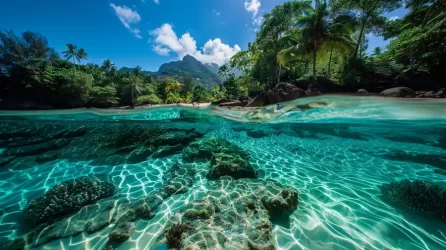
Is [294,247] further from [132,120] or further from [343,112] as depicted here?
[132,120]

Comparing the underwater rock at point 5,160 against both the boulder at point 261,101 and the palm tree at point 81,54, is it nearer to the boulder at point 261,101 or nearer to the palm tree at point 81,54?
the boulder at point 261,101

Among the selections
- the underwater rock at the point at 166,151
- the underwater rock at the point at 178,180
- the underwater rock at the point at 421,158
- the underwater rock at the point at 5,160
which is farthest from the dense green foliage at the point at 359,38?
the underwater rock at the point at 5,160

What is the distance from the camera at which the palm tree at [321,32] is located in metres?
15.9

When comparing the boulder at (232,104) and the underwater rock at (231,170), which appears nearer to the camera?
the underwater rock at (231,170)

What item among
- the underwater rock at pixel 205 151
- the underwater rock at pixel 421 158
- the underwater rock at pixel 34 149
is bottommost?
Result: the underwater rock at pixel 421 158

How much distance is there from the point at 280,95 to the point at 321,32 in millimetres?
8635

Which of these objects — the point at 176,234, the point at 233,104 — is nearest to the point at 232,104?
the point at 233,104

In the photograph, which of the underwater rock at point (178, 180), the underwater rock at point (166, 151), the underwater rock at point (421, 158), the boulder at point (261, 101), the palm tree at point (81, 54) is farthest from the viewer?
the palm tree at point (81, 54)

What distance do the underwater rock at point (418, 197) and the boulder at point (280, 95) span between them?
8599 mm

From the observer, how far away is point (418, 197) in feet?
17.5

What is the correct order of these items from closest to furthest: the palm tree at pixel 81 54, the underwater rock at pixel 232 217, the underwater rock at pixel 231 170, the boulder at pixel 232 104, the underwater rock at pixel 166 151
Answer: the underwater rock at pixel 232 217
the underwater rock at pixel 231 170
the underwater rock at pixel 166 151
the boulder at pixel 232 104
the palm tree at pixel 81 54

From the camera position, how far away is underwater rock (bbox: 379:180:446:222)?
4.86 meters

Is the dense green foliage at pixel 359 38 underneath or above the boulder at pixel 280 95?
above

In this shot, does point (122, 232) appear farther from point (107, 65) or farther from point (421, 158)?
point (107, 65)
